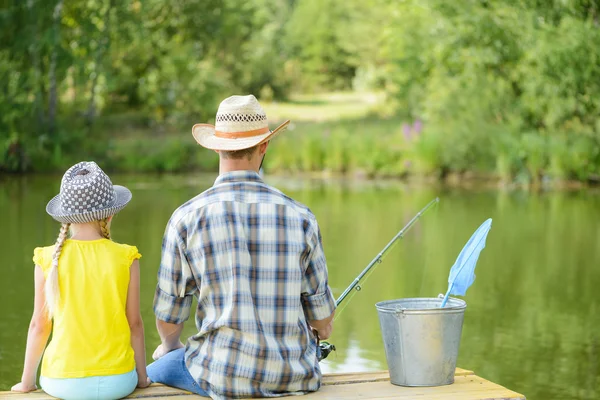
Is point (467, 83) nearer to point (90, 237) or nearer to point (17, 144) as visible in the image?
point (17, 144)

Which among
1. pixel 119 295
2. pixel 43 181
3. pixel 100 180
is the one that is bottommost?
pixel 43 181

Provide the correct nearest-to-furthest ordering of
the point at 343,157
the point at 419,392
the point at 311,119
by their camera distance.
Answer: the point at 419,392 → the point at 343,157 → the point at 311,119

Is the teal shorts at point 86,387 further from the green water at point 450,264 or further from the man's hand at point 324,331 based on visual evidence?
the green water at point 450,264

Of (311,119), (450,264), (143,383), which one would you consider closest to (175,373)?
(143,383)

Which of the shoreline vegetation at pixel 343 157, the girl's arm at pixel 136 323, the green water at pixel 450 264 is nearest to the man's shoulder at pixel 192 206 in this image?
the girl's arm at pixel 136 323

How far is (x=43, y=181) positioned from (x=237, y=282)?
1635 centimetres

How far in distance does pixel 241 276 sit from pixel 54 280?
19.1 inches

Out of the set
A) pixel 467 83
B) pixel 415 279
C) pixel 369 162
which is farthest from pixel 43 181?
pixel 415 279

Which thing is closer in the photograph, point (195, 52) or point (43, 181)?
point (43, 181)

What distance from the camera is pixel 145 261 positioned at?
9148 millimetres

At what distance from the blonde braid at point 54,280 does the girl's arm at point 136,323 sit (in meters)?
0.20

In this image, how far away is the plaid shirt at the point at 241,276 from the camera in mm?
2834

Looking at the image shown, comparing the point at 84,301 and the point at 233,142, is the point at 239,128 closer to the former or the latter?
the point at 233,142

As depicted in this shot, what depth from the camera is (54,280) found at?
113 inches
